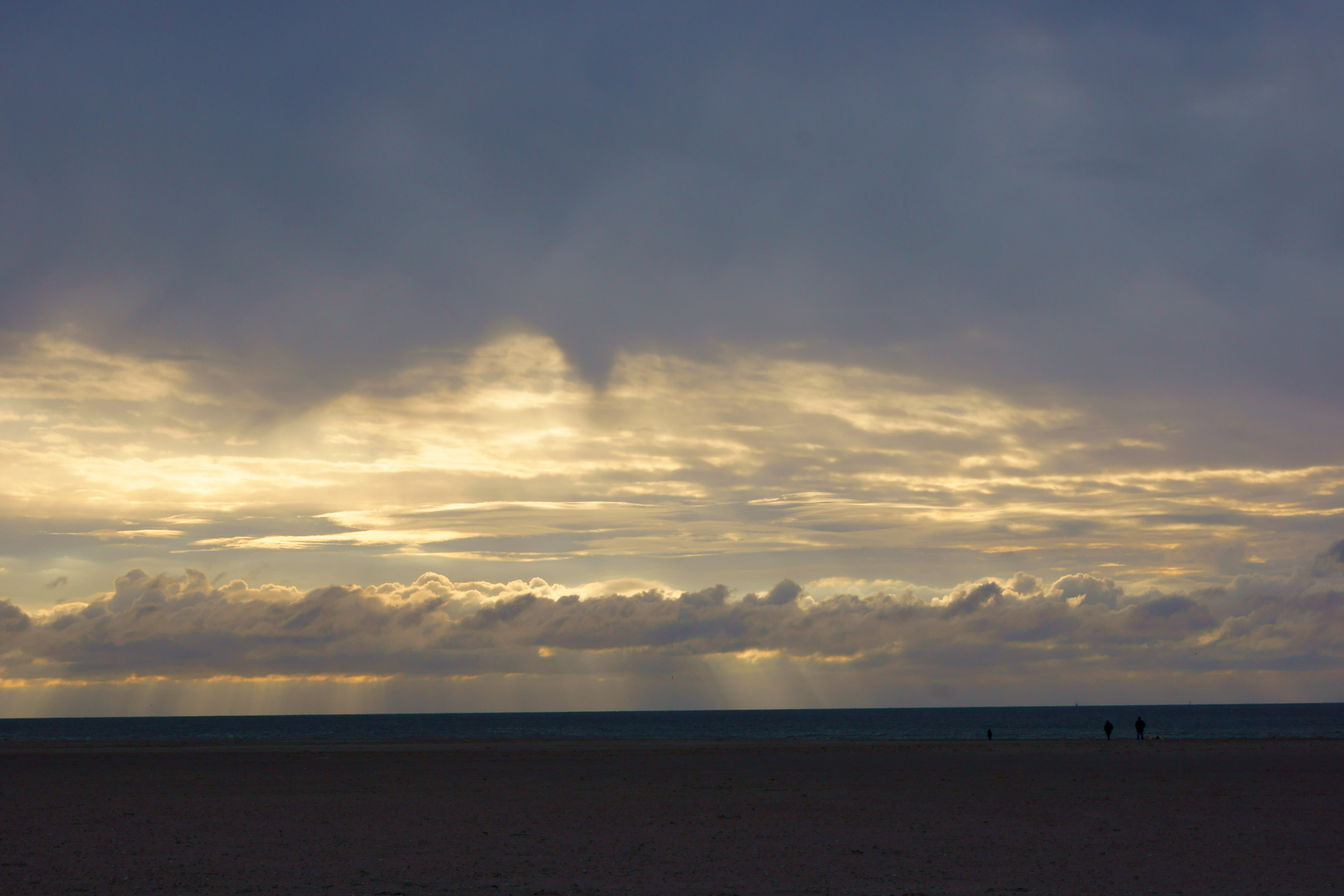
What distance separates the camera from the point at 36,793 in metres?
34.7

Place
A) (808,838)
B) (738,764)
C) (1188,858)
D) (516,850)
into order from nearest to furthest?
1. (1188,858)
2. (516,850)
3. (808,838)
4. (738,764)

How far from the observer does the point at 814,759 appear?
157 ft

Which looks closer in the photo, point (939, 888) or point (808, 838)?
point (939, 888)

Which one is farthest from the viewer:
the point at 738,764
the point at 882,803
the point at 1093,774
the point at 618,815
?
the point at 738,764

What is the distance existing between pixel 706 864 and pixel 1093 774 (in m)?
25.6

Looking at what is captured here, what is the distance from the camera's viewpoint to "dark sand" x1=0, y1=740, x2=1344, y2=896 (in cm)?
1823

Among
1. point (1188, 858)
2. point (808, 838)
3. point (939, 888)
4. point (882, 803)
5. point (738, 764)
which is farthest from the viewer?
point (738, 764)

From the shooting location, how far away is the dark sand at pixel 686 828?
1823 centimetres

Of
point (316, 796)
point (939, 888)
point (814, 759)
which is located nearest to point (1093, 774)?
point (814, 759)

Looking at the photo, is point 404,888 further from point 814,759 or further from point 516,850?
point 814,759

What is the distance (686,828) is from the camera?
2500cm

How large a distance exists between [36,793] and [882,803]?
97.7 ft

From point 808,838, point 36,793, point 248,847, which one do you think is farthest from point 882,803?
point 36,793

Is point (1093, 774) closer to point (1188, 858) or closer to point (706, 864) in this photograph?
point (1188, 858)
